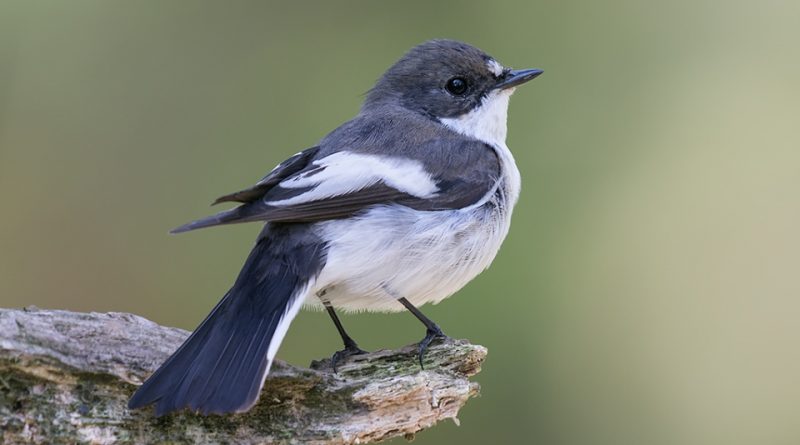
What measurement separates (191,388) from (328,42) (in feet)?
12.9

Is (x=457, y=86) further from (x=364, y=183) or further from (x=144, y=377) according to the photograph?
(x=144, y=377)

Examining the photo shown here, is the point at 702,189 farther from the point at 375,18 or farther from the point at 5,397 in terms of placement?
the point at 5,397

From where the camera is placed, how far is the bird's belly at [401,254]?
3.51 meters

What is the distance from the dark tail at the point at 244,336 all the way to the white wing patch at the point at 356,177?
0.53 ft

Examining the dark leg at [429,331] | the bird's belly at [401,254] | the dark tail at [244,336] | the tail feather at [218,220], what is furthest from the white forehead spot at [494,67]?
the tail feather at [218,220]

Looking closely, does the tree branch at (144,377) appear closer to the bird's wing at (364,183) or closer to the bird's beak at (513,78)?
the bird's wing at (364,183)

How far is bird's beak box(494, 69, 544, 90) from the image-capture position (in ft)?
14.6

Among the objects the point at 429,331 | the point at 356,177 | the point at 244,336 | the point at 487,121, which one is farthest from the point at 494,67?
the point at 244,336

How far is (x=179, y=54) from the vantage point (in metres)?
6.38

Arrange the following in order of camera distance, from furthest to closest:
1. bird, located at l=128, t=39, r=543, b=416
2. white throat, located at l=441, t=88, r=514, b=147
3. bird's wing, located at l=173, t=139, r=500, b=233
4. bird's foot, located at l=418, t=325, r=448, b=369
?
white throat, located at l=441, t=88, r=514, b=147, bird's foot, located at l=418, t=325, r=448, b=369, bird's wing, located at l=173, t=139, r=500, b=233, bird, located at l=128, t=39, r=543, b=416

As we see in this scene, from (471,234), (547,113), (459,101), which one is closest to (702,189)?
(547,113)

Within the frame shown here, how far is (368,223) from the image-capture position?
11.7ft

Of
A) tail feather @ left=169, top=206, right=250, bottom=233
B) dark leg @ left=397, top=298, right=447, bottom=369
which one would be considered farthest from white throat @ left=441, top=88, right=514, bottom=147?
tail feather @ left=169, top=206, right=250, bottom=233

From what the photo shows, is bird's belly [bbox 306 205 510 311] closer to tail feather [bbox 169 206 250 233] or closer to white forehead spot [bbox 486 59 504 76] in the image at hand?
tail feather [bbox 169 206 250 233]
